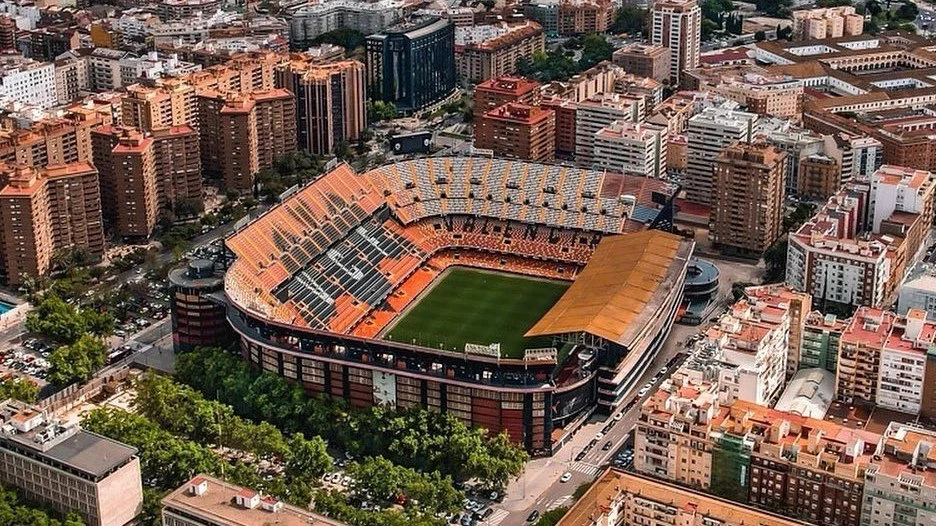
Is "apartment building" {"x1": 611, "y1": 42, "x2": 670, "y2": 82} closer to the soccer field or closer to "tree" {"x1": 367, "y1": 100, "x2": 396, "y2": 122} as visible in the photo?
"tree" {"x1": 367, "y1": 100, "x2": 396, "y2": 122}

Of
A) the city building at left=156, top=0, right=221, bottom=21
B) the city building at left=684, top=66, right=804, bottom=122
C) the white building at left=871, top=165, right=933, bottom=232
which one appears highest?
the city building at left=156, top=0, right=221, bottom=21

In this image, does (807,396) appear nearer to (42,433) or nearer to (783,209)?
(783,209)

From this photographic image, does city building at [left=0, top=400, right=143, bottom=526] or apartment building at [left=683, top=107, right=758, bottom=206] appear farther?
apartment building at [left=683, top=107, right=758, bottom=206]

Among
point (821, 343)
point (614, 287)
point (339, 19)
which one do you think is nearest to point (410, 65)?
point (339, 19)

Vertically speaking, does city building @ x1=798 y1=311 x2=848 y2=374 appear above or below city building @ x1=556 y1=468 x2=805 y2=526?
above

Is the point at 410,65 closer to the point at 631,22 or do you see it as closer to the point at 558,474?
the point at 631,22

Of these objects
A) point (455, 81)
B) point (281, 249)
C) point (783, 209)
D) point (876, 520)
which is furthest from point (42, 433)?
point (455, 81)

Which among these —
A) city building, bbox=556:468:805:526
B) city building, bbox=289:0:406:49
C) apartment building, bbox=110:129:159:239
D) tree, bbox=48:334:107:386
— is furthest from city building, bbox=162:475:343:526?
city building, bbox=289:0:406:49
